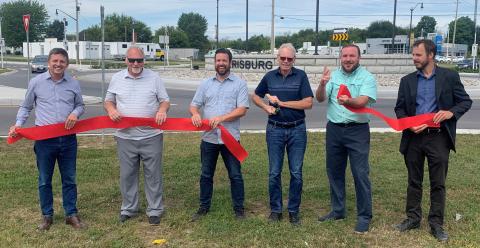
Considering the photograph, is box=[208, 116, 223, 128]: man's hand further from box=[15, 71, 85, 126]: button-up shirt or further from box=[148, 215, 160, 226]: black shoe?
box=[15, 71, 85, 126]: button-up shirt

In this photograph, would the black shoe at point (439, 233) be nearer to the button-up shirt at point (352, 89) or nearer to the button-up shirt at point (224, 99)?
the button-up shirt at point (352, 89)

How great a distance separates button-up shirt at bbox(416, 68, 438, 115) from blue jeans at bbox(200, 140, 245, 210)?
6.58ft

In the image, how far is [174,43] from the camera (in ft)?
348

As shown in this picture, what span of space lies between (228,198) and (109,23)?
112 meters

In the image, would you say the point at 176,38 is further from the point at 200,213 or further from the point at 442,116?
the point at 442,116

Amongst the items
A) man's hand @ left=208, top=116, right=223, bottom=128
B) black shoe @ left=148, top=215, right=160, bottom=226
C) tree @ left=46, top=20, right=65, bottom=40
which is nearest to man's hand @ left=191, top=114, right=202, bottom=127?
man's hand @ left=208, top=116, right=223, bottom=128

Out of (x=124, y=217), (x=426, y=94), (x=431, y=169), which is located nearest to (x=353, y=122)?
(x=426, y=94)

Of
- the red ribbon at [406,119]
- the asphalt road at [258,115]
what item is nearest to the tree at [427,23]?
the asphalt road at [258,115]

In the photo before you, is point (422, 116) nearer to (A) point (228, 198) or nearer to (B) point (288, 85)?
(B) point (288, 85)

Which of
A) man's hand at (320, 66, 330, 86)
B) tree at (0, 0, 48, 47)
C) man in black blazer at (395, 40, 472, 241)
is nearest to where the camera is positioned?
man in black blazer at (395, 40, 472, 241)

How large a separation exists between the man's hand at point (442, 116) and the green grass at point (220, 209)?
3.98 feet

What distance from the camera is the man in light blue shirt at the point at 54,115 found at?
16.5 feet

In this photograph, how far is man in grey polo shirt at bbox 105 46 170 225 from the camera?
5.20m

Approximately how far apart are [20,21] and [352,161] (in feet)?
331
